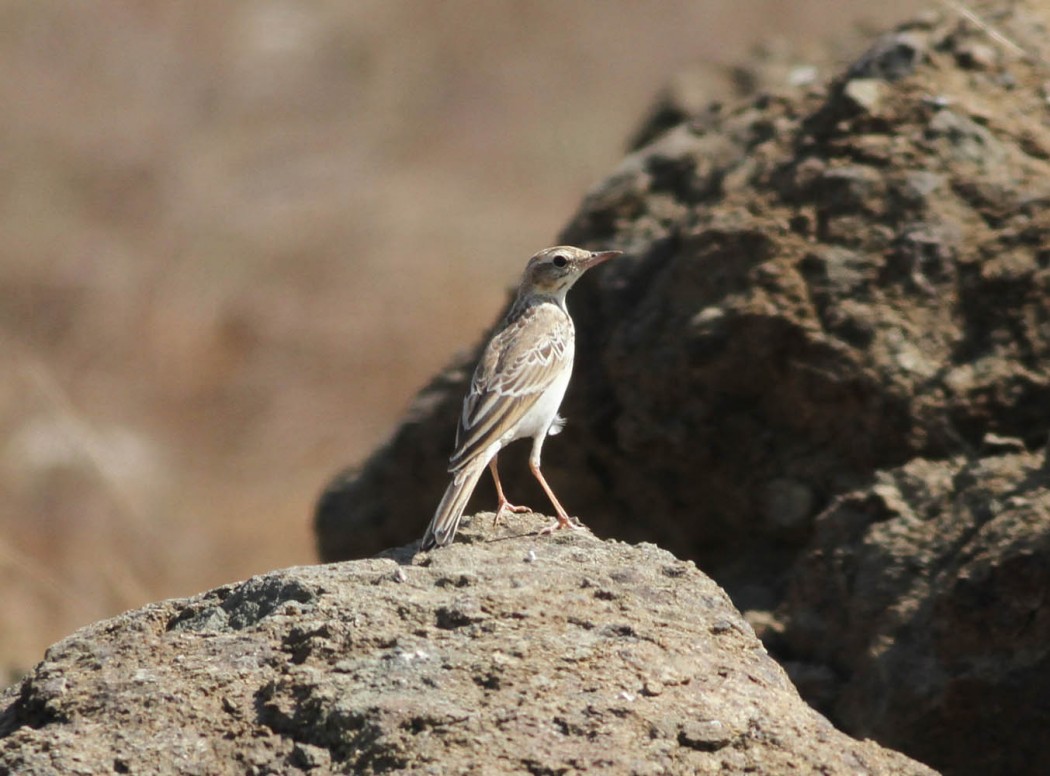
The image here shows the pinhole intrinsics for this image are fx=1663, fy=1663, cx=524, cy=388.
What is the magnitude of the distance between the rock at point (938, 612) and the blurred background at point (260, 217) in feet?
23.3

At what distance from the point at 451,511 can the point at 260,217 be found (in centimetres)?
1300

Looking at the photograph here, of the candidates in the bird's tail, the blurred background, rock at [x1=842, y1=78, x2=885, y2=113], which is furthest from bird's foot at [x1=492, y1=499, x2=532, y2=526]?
the blurred background

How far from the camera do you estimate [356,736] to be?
424cm

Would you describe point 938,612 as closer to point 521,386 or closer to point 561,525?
point 561,525

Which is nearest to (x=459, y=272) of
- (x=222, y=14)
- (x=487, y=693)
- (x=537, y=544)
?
(x=222, y=14)

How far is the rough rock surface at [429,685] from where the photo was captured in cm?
426

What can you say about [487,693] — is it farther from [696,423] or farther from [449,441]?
[449,441]

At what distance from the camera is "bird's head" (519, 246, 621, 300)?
755cm

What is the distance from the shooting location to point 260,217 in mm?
18094

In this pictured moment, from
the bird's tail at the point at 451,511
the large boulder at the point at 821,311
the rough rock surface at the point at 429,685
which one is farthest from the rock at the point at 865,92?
the rough rock surface at the point at 429,685

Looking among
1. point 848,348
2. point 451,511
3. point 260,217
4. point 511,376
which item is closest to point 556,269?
point 511,376

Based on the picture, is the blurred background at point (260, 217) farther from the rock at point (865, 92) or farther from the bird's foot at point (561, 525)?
the bird's foot at point (561, 525)

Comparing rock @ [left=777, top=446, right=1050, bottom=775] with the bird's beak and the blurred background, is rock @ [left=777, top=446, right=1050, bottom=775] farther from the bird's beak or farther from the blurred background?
the blurred background

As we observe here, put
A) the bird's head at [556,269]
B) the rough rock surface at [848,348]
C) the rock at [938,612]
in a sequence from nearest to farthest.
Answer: the rock at [938,612]
the rough rock surface at [848,348]
the bird's head at [556,269]
